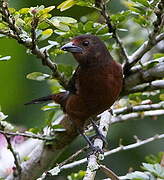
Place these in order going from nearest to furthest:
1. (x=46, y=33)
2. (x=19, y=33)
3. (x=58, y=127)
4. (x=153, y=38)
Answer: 1. (x=19, y=33)
2. (x=46, y=33)
3. (x=153, y=38)
4. (x=58, y=127)

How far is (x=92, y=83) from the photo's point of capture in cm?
254

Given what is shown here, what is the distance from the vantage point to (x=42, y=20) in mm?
1772

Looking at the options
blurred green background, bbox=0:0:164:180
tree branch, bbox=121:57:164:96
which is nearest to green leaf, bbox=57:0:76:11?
tree branch, bbox=121:57:164:96

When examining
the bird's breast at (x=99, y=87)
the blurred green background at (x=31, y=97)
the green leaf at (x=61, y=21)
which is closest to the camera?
the green leaf at (x=61, y=21)

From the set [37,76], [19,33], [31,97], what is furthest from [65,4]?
[31,97]

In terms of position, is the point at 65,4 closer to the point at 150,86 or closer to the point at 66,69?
the point at 66,69

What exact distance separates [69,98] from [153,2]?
2.75 feet

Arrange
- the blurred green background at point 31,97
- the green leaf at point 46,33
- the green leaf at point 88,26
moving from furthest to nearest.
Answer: the blurred green background at point 31,97 → the green leaf at point 88,26 → the green leaf at point 46,33

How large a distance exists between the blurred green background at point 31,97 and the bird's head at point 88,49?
2.44 feet

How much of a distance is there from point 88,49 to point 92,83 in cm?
18

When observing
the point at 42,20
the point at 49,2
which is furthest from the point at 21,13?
the point at 49,2

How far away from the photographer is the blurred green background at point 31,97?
338cm

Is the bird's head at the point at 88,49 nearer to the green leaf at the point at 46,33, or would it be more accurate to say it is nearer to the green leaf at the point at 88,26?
the green leaf at the point at 88,26

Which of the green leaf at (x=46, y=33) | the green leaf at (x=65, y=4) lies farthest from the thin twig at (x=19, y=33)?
the green leaf at (x=65, y=4)
